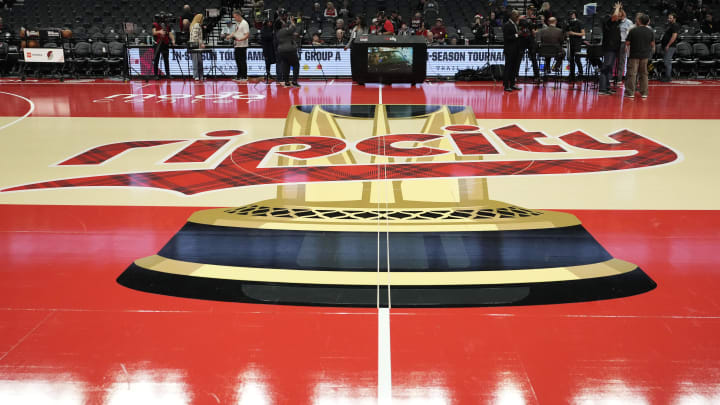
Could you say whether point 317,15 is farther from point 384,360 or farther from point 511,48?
point 384,360

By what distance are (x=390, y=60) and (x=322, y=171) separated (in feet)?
26.7

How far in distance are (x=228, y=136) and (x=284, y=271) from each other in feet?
14.0

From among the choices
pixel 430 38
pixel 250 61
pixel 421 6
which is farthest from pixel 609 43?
pixel 250 61

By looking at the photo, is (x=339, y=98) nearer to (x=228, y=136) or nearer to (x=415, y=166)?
(x=228, y=136)

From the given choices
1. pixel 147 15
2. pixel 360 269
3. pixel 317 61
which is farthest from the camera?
pixel 147 15

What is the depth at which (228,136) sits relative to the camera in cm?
707

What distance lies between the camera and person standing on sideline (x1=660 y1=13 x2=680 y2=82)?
1257cm

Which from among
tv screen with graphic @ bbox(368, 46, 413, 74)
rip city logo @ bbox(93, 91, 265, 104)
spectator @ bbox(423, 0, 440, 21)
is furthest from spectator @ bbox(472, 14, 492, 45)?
rip city logo @ bbox(93, 91, 265, 104)

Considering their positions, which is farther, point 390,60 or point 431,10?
point 431,10

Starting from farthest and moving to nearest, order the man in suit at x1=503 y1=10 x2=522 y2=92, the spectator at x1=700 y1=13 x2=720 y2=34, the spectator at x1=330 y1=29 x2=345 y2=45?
the spectator at x1=700 y1=13 x2=720 y2=34, the spectator at x1=330 y1=29 x2=345 y2=45, the man in suit at x1=503 y1=10 x2=522 y2=92

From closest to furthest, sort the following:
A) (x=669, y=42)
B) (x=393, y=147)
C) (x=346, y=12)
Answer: (x=393, y=147) → (x=669, y=42) → (x=346, y=12)

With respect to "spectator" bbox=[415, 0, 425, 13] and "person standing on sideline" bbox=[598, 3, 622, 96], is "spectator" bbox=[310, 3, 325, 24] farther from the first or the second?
"person standing on sideline" bbox=[598, 3, 622, 96]

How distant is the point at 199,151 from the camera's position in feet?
20.5

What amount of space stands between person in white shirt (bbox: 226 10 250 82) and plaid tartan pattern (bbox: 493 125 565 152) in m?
7.66
